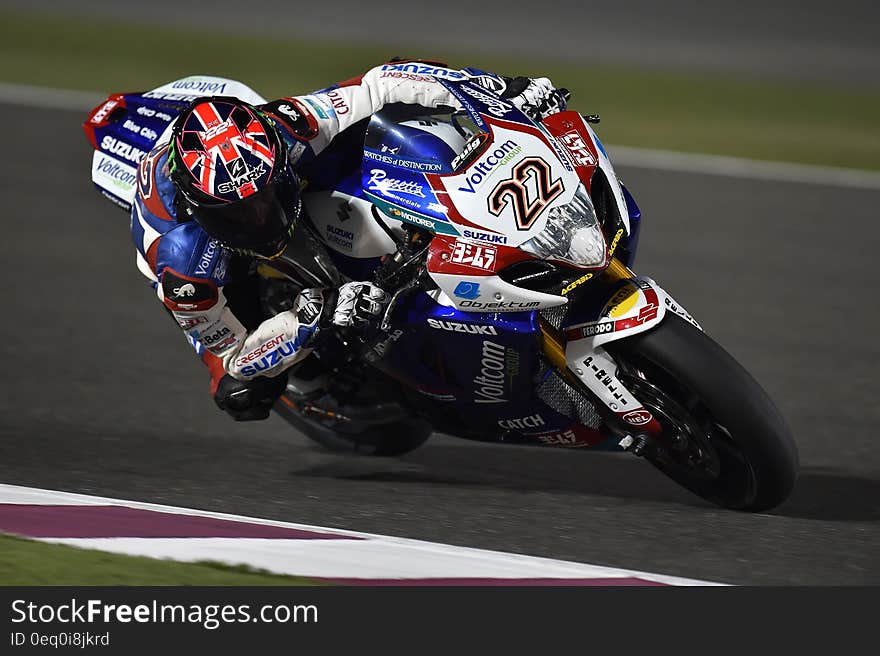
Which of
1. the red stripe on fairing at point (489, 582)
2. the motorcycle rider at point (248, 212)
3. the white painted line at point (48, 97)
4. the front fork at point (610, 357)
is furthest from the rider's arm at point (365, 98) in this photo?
the white painted line at point (48, 97)

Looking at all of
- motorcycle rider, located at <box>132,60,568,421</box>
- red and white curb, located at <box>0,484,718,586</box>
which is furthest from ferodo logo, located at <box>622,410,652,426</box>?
motorcycle rider, located at <box>132,60,568,421</box>

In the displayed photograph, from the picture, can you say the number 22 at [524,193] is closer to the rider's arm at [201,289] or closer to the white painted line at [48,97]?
the rider's arm at [201,289]

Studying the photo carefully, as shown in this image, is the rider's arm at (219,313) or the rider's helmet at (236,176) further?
the rider's arm at (219,313)

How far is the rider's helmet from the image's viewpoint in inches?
Result: 168

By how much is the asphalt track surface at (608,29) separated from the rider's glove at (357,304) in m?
8.84

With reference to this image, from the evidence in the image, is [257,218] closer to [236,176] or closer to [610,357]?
[236,176]

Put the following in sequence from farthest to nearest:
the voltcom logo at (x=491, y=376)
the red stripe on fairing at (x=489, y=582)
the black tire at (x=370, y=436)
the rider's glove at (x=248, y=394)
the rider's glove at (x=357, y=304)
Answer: the black tire at (x=370, y=436) < the rider's glove at (x=248, y=394) < the voltcom logo at (x=491, y=376) < the rider's glove at (x=357, y=304) < the red stripe on fairing at (x=489, y=582)

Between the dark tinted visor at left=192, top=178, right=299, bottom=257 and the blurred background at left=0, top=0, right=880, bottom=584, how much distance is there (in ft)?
3.25

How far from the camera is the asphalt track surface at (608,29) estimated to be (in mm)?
12875

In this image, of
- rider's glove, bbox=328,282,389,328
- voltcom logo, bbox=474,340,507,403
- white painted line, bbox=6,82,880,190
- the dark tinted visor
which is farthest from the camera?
white painted line, bbox=6,82,880,190

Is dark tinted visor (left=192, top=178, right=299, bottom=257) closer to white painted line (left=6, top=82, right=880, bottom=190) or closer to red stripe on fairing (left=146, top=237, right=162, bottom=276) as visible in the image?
red stripe on fairing (left=146, top=237, right=162, bottom=276)

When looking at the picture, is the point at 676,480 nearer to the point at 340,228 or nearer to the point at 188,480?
the point at 340,228

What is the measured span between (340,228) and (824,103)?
847 centimetres
